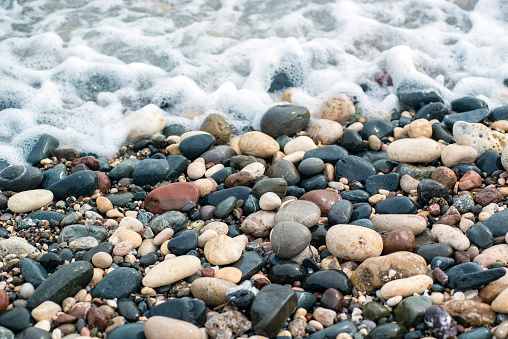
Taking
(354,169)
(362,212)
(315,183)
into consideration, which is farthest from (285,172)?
(362,212)

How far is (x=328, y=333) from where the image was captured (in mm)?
2014

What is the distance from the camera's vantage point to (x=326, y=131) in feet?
13.0

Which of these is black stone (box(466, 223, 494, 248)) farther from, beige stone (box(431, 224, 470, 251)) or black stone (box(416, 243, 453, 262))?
black stone (box(416, 243, 453, 262))

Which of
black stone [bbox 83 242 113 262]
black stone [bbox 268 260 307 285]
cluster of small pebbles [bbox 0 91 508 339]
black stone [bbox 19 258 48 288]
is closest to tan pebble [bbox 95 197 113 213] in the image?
cluster of small pebbles [bbox 0 91 508 339]

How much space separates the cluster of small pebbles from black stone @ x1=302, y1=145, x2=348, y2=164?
2 cm

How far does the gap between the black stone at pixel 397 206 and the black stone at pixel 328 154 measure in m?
0.66

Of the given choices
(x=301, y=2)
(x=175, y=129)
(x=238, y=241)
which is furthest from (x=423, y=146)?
(x=301, y=2)

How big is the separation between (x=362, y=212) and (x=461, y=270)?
767 millimetres

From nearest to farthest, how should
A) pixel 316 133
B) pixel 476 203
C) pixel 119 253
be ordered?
pixel 119 253
pixel 476 203
pixel 316 133

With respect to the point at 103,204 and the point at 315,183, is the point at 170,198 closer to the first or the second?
the point at 103,204

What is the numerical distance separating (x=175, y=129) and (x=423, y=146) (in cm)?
243

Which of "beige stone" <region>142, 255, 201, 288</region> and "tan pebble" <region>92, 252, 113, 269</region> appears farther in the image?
"tan pebble" <region>92, 252, 113, 269</region>

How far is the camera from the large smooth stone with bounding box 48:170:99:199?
3252 mm

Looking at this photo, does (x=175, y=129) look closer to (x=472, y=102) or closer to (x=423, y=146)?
(x=423, y=146)
